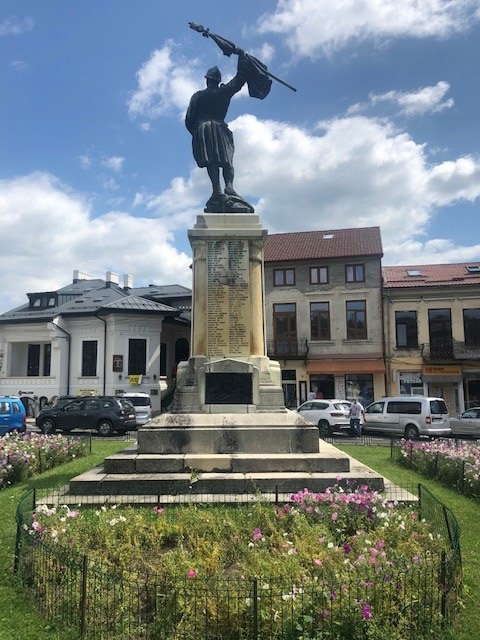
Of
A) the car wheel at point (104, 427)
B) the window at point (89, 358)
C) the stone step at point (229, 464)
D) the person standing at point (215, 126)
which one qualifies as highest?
the person standing at point (215, 126)

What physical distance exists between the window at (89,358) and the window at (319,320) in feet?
47.8

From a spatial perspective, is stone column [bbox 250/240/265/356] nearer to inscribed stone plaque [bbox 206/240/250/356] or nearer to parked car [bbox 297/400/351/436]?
inscribed stone plaque [bbox 206/240/250/356]

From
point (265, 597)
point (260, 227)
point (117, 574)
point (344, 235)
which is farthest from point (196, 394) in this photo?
point (344, 235)

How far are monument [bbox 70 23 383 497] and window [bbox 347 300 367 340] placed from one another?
24.2 meters

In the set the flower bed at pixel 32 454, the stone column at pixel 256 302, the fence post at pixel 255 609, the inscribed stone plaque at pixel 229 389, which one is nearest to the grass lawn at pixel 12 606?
the fence post at pixel 255 609

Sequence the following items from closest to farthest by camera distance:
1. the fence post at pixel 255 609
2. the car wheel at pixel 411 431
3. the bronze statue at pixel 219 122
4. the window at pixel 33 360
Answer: the fence post at pixel 255 609
the bronze statue at pixel 219 122
the car wheel at pixel 411 431
the window at pixel 33 360

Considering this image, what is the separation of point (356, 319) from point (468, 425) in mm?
13295

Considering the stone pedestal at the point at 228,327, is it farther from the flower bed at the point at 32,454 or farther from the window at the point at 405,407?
the window at the point at 405,407

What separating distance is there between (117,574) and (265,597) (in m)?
1.47

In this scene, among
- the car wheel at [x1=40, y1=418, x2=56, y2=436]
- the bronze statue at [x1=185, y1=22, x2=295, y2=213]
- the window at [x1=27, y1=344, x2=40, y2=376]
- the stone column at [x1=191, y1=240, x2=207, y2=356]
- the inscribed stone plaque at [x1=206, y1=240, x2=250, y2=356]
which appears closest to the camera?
the inscribed stone plaque at [x1=206, y1=240, x2=250, y2=356]

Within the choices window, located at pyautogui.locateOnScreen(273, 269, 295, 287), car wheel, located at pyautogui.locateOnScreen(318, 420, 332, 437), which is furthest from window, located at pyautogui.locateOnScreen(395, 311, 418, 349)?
car wheel, located at pyautogui.locateOnScreen(318, 420, 332, 437)

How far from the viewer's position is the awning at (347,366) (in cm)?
3288

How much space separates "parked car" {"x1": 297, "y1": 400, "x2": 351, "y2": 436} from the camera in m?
22.6

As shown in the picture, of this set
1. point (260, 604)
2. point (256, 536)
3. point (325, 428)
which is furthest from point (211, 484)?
point (325, 428)
